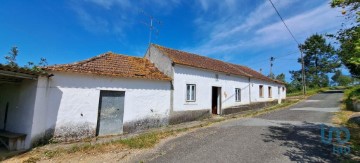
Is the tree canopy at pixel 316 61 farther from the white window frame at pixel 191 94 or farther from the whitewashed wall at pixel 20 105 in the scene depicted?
the whitewashed wall at pixel 20 105

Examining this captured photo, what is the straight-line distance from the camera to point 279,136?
331 inches

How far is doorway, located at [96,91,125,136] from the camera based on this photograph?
9555mm

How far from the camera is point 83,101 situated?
8.95 m

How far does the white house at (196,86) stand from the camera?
12602mm

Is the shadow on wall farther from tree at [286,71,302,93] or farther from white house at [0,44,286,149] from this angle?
tree at [286,71,302,93]

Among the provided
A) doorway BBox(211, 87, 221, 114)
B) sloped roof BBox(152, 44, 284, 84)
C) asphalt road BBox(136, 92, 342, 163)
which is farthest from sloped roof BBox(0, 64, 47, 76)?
doorway BBox(211, 87, 221, 114)

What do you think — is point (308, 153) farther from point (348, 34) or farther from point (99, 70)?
point (99, 70)

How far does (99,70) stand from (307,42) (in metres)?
52.4

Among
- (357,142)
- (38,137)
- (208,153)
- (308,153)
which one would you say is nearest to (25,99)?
(38,137)

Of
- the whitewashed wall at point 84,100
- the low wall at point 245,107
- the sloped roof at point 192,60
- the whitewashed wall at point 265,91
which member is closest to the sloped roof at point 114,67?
the whitewashed wall at point 84,100

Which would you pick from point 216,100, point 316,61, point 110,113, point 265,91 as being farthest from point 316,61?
point 110,113

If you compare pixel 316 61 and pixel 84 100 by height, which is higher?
pixel 316 61

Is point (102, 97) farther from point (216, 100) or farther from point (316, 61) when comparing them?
point (316, 61)

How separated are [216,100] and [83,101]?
10.2 meters
